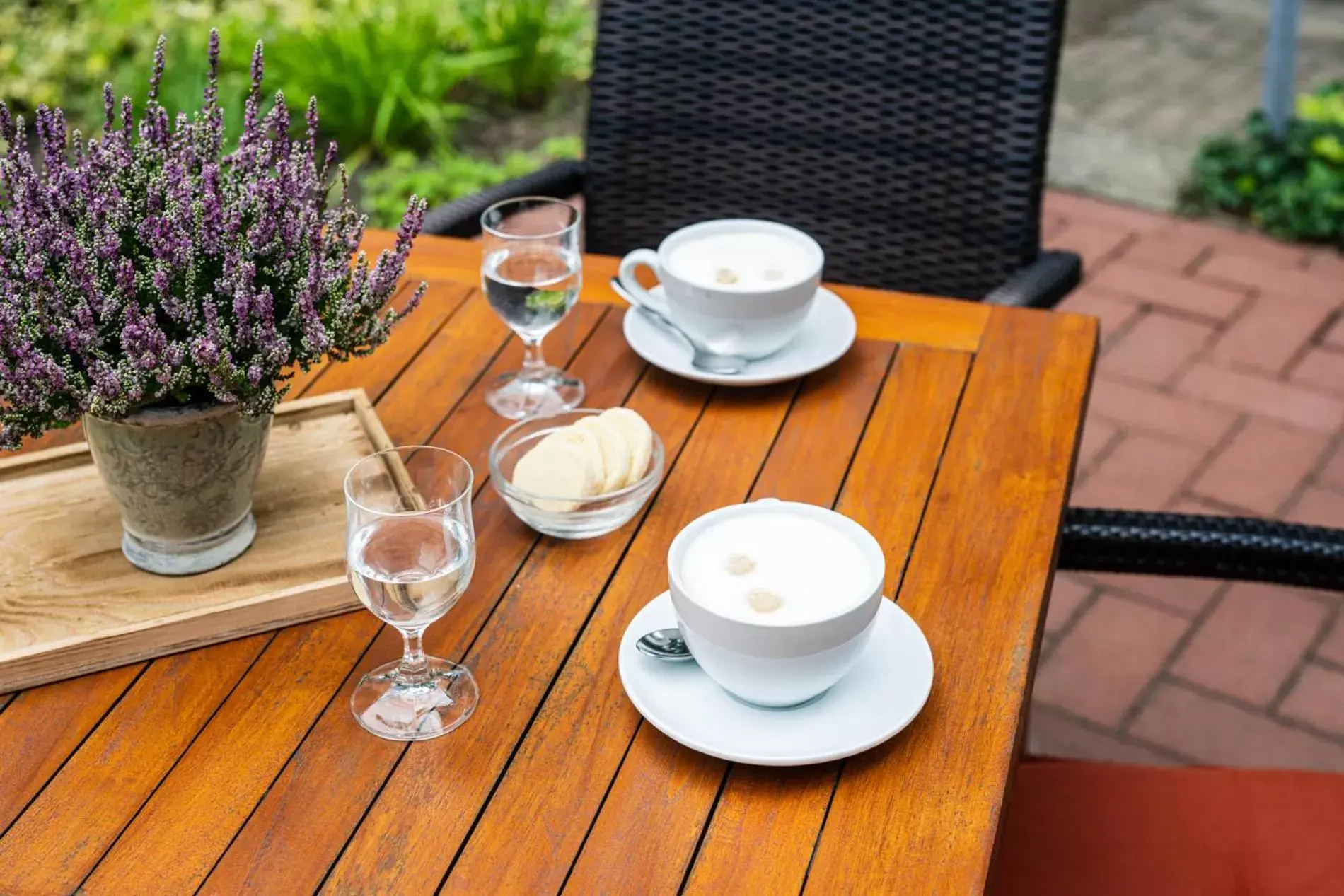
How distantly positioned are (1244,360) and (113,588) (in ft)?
8.46

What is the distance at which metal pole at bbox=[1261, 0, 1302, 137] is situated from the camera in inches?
138

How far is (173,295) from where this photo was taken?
1097mm

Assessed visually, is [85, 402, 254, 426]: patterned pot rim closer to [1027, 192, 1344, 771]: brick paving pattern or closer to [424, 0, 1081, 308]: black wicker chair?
[424, 0, 1081, 308]: black wicker chair

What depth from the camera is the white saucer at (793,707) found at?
1.03m

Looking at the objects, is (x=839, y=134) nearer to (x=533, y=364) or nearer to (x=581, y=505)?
(x=533, y=364)

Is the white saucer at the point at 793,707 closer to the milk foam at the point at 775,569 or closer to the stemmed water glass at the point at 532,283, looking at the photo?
the milk foam at the point at 775,569

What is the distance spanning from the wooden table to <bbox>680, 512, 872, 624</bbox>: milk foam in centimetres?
11

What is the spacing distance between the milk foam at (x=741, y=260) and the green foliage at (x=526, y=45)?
2.72m

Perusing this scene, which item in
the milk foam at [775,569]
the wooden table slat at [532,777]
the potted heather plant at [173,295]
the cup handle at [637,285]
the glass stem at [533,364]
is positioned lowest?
the wooden table slat at [532,777]

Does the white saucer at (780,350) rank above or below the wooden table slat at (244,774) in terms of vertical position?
above

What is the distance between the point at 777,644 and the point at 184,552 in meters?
0.54

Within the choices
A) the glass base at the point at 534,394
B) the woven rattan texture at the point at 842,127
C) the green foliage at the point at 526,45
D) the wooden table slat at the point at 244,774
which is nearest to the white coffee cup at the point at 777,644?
the wooden table slat at the point at 244,774

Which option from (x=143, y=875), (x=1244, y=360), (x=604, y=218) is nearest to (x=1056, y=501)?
(x=143, y=875)

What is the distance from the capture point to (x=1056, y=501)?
1.32 meters
